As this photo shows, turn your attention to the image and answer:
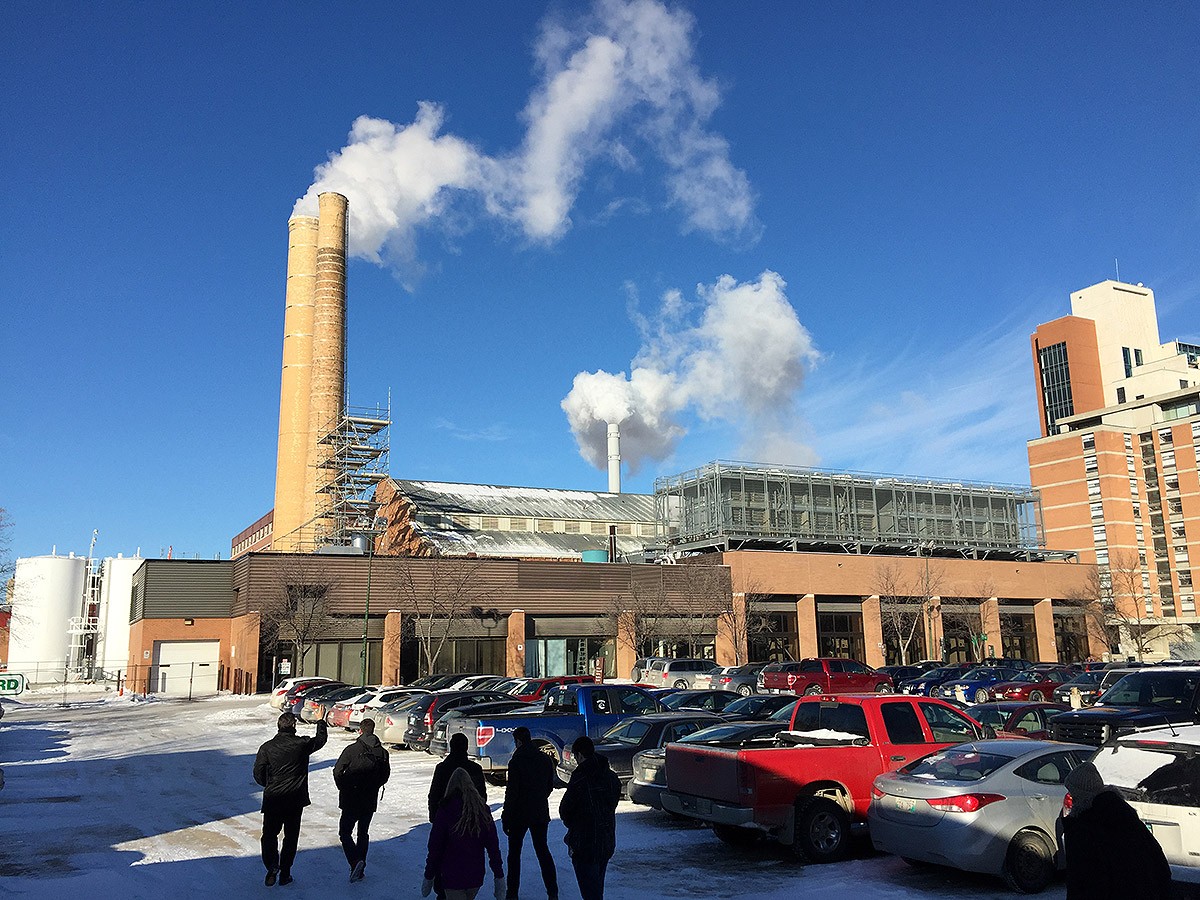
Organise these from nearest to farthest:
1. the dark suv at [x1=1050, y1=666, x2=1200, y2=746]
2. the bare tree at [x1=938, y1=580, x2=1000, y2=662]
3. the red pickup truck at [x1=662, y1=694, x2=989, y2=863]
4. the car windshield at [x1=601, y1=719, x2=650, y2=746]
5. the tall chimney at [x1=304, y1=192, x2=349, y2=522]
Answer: the red pickup truck at [x1=662, y1=694, x2=989, y2=863] → the dark suv at [x1=1050, y1=666, x2=1200, y2=746] → the car windshield at [x1=601, y1=719, x2=650, y2=746] → the bare tree at [x1=938, y1=580, x2=1000, y2=662] → the tall chimney at [x1=304, y1=192, x2=349, y2=522]

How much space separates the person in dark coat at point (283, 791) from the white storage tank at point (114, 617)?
221ft

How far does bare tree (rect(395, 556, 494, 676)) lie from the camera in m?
48.9

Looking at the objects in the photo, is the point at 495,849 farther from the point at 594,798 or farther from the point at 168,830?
the point at 168,830

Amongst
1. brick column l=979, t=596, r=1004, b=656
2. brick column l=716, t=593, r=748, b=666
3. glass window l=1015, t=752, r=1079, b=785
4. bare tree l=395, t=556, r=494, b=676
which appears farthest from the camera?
brick column l=979, t=596, r=1004, b=656

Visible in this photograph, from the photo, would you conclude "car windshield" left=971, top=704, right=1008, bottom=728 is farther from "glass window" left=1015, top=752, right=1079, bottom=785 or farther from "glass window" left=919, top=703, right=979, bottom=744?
"glass window" left=1015, top=752, right=1079, bottom=785

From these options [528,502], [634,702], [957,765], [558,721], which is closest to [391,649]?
[528,502]

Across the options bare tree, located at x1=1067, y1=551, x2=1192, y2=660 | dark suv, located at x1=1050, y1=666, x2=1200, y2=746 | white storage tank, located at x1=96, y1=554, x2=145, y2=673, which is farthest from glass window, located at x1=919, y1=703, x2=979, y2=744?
white storage tank, located at x1=96, y1=554, x2=145, y2=673

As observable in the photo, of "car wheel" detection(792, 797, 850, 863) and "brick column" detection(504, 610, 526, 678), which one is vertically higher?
"brick column" detection(504, 610, 526, 678)

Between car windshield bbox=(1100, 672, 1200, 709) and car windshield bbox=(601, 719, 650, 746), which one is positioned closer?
car windshield bbox=(601, 719, 650, 746)

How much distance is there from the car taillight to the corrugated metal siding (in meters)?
46.9

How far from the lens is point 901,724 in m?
11.6

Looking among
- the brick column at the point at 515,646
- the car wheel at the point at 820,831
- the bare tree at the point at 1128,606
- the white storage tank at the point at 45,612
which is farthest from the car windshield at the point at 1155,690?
the white storage tank at the point at 45,612

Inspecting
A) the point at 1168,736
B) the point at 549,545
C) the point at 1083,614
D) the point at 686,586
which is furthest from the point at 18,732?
the point at 1083,614

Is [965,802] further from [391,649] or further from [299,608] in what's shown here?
[391,649]
